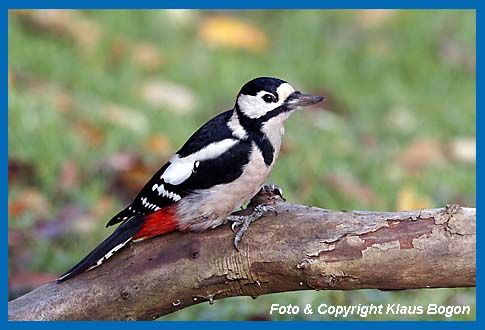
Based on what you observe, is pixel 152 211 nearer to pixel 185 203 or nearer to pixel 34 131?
pixel 185 203

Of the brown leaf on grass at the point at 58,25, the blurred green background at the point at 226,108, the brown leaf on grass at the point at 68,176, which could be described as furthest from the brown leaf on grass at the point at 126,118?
the brown leaf on grass at the point at 58,25

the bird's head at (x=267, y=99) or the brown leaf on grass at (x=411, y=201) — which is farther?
the brown leaf on grass at (x=411, y=201)

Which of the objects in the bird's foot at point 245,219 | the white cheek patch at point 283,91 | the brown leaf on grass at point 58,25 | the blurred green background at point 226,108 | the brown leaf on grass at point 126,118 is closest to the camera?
the bird's foot at point 245,219

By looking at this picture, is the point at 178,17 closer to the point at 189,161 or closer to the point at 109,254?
the point at 189,161

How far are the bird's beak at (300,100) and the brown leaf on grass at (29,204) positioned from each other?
1.82 m

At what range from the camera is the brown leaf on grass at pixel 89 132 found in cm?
543

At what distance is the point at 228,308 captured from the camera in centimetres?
411

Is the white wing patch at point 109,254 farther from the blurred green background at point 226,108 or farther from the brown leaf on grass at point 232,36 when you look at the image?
the brown leaf on grass at point 232,36

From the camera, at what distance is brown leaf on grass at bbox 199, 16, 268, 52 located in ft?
22.8

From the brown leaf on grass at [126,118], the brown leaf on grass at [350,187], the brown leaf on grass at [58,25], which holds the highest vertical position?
the brown leaf on grass at [58,25]

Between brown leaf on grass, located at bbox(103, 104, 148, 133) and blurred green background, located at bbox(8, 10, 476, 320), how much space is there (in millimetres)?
12

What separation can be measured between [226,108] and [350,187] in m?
1.27

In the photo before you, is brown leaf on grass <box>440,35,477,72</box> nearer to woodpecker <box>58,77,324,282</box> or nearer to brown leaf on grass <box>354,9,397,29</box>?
brown leaf on grass <box>354,9,397,29</box>

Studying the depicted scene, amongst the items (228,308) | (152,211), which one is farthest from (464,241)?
(228,308)
